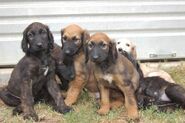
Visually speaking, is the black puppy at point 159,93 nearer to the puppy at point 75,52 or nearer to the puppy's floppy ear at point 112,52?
the puppy's floppy ear at point 112,52

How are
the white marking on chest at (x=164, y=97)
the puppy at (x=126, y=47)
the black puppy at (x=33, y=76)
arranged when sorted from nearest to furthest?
the black puppy at (x=33, y=76), the white marking on chest at (x=164, y=97), the puppy at (x=126, y=47)

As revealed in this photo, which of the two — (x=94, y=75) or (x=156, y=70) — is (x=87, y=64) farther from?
(x=156, y=70)

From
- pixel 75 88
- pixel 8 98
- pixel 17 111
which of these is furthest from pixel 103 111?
pixel 8 98

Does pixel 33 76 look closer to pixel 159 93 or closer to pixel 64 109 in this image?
pixel 64 109

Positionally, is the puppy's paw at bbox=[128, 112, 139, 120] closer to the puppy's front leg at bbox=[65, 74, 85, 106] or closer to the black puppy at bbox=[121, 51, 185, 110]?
the black puppy at bbox=[121, 51, 185, 110]

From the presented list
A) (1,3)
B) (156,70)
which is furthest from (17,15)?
(156,70)

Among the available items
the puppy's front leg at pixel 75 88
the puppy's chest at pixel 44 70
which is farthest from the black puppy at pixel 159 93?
the puppy's chest at pixel 44 70
